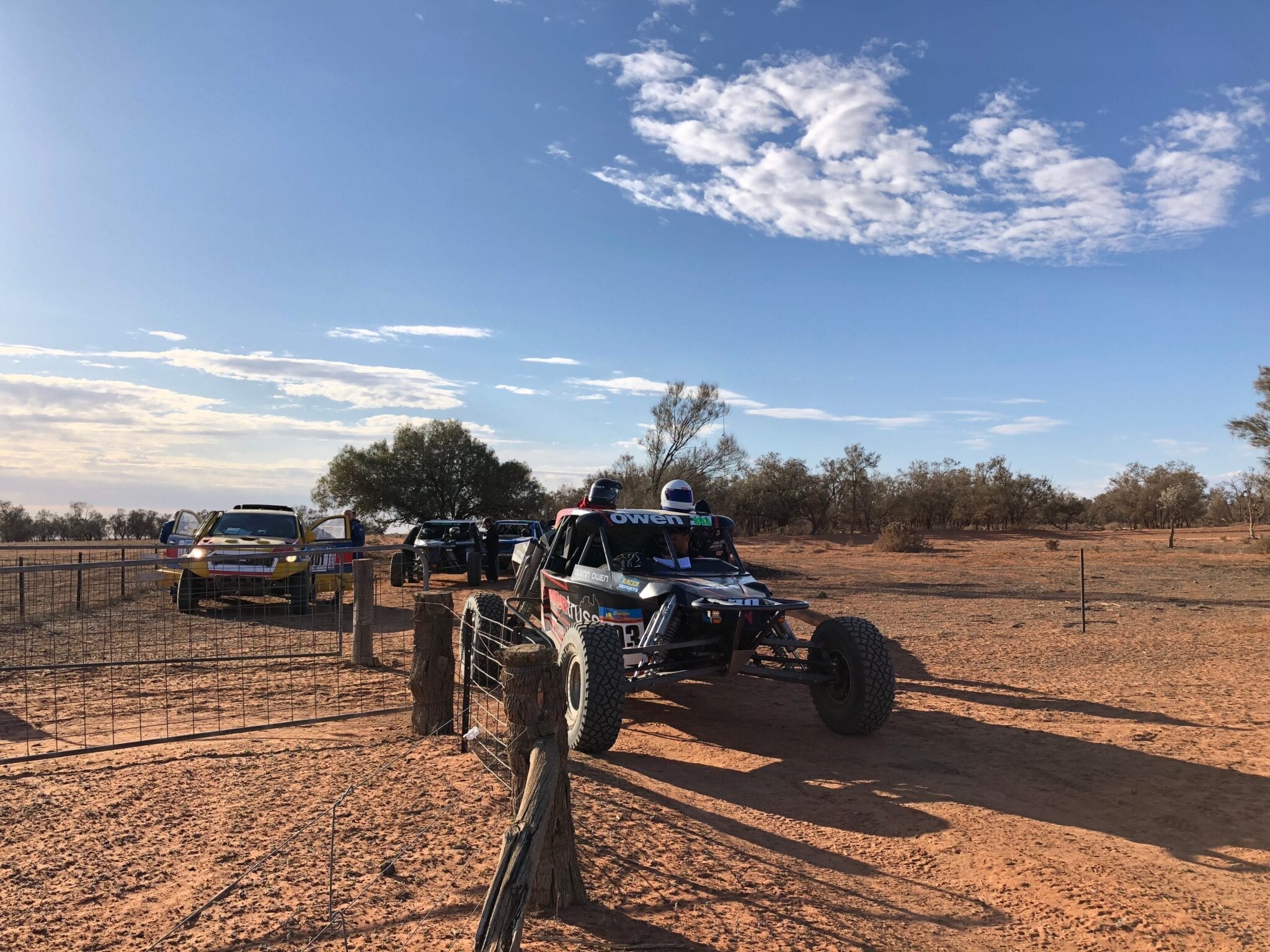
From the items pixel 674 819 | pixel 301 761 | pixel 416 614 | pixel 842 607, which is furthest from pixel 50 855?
pixel 842 607

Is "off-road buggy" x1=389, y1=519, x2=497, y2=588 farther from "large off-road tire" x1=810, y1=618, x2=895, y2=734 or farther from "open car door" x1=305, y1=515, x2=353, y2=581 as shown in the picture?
"large off-road tire" x1=810, y1=618, x2=895, y2=734

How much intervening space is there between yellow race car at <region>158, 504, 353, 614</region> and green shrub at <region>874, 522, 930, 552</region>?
83.3 feet

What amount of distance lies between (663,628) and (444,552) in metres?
14.0

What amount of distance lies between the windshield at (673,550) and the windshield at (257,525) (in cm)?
884

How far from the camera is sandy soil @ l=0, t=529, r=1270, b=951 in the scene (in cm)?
356

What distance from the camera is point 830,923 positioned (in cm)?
367

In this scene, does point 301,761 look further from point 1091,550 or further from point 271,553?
point 1091,550

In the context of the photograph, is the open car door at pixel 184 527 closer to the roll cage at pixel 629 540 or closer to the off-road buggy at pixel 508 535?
the off-road buggy at pixel 508 535

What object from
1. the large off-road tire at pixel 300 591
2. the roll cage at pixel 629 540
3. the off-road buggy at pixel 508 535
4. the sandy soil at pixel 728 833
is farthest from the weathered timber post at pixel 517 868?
the off-road buggy at pixel 508 535

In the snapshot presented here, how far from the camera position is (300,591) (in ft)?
42.6

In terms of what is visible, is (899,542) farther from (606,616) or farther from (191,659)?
(191,659)

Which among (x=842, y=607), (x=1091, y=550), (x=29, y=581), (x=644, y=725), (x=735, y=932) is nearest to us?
(x=735, y=932)

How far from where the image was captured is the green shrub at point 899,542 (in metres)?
35.3

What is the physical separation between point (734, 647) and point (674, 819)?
192cm
